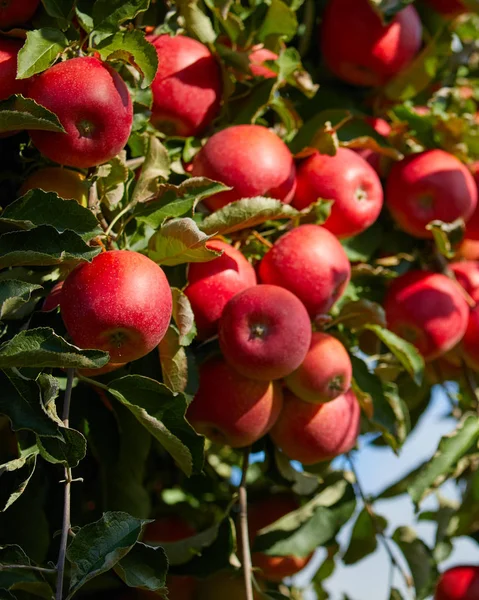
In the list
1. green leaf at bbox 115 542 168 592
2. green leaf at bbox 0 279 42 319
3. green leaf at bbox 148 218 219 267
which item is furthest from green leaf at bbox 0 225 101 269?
green leaf at bbox 115 542 168 592

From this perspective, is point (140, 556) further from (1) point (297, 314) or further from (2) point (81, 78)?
(2) point (81, 78)

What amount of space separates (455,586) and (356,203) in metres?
0.87

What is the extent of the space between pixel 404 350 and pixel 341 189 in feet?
1.05

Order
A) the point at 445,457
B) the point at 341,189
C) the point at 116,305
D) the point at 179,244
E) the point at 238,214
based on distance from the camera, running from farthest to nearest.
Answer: the point at 445,457 → the point at 341,189 → the point at 238,214 → the point at 179,244 → the point at 116,305

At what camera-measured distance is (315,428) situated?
160cm

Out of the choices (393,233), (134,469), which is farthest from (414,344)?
(134,469)

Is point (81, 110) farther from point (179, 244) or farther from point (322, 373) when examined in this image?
point (322, 373)

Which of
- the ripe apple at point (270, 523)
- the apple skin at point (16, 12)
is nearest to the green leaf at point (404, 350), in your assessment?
the ripe apple at point (270, 523)

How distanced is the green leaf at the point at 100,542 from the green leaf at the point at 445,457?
76 centimetres

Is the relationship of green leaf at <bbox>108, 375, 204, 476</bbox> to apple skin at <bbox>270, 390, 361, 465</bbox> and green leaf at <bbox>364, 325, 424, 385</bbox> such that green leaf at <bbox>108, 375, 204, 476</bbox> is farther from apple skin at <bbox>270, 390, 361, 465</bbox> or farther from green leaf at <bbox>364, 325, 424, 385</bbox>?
green leaf at <bbox>364, 325, 424, 385</bbox>

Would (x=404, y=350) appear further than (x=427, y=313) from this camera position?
No

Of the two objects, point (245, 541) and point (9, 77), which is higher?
point (9, 77)

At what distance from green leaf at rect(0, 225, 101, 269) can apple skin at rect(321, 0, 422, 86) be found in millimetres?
996

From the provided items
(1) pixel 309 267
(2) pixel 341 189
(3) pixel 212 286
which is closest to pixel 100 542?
(3) pixel 212 286
